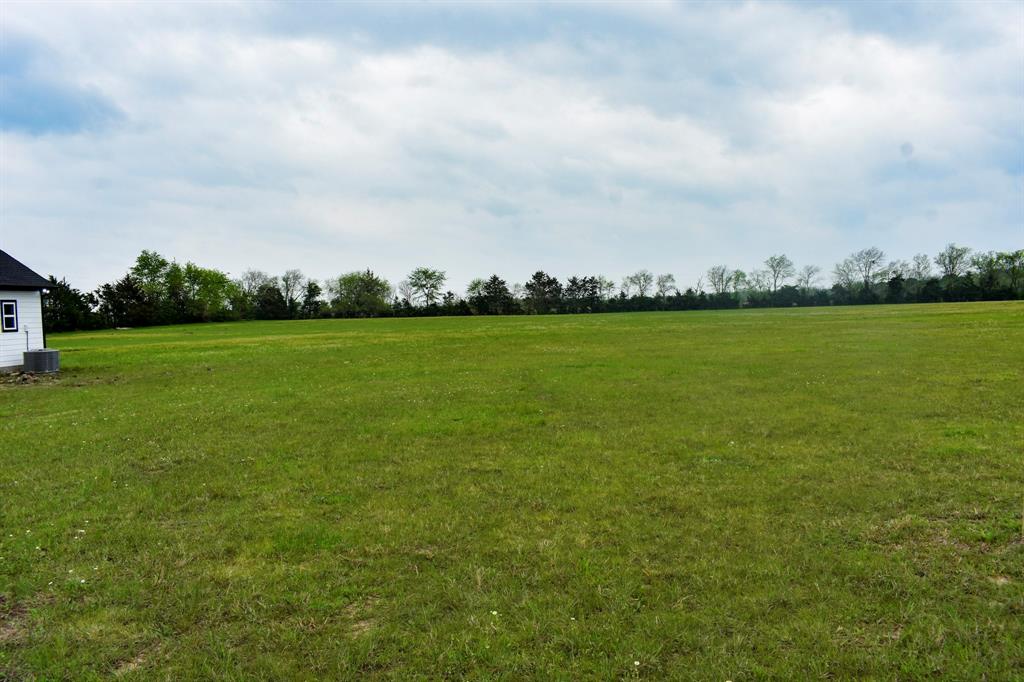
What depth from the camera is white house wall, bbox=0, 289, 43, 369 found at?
27688 mm

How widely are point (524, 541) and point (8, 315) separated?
32750 mm

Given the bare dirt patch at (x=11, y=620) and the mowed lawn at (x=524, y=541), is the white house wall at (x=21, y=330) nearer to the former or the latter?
the mowed lawn at (x=524, y=541)

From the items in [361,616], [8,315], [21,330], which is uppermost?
[8,315]

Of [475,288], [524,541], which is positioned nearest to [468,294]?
[475,288]

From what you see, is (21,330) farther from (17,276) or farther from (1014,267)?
(1014,267)

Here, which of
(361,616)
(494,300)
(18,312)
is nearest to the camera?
(361,616)

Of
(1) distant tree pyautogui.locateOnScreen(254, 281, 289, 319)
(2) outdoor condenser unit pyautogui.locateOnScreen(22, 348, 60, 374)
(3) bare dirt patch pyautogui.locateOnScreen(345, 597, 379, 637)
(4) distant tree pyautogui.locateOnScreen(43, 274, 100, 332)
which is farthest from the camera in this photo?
(1) distant tree pyautogui.locateOnScreen(254, 281, 289, 319)

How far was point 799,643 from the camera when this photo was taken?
15.4ft

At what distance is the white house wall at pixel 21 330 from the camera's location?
27.7 m

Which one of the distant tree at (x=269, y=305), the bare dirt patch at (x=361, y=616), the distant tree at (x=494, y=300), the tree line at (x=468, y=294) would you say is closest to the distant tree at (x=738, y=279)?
the tree line at (x=468, y=294)

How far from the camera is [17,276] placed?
28438 mm

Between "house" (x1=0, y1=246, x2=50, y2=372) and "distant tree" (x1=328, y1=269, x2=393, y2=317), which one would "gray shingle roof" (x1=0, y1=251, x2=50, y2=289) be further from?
"distant tree" (x1=328, y1=269, x2=393, y2=317)

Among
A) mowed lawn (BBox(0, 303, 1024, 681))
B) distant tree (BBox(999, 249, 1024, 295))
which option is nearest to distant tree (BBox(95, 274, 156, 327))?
mowed lawn (BBox(0, 303, 1024, 681))

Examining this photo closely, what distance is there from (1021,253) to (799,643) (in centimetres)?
15496
